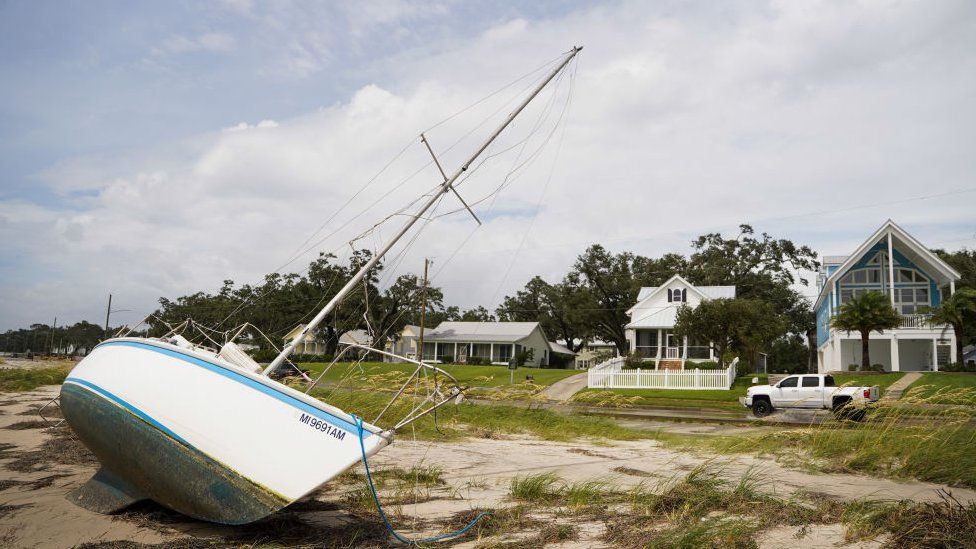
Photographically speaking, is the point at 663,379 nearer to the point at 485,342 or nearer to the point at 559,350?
the point at 485,342

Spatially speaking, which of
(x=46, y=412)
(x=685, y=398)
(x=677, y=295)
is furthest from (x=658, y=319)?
(x=46, y=412)

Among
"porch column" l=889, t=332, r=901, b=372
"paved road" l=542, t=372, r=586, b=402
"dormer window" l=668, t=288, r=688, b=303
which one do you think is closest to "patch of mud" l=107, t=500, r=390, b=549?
"paved road" l=542, t=372, r=586, b=402

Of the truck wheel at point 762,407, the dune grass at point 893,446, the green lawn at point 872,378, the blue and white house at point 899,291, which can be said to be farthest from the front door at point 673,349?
the dune grass at point 893,446

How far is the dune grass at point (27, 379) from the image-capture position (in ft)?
79.1

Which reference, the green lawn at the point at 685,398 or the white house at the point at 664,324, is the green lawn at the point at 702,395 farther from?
the white house at the point at 664,324

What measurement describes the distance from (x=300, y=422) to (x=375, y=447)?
2.58ft

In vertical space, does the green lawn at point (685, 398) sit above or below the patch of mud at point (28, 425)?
below

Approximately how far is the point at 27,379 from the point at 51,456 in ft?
63.4

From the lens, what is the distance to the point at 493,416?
18000mm

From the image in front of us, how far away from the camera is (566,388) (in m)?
34.2

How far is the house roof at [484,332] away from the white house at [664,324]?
52.2 feet

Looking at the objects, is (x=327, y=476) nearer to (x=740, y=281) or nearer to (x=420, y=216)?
(x=420, y=216)

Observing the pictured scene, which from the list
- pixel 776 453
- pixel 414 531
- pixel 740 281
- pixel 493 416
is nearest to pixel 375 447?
pixel 414 531

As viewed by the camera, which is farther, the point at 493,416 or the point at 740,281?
the point at 740,281
